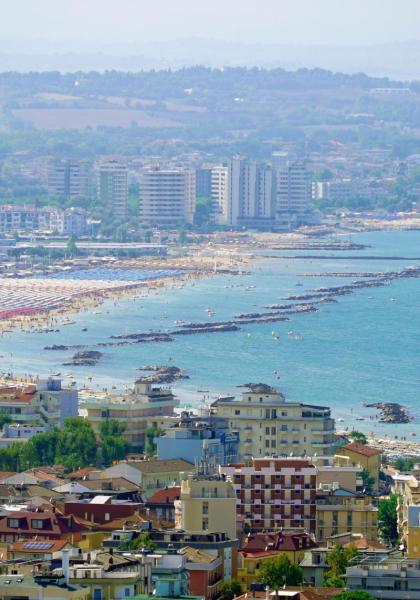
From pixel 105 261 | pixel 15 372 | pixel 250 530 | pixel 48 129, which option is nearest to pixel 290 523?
pixel 250 530

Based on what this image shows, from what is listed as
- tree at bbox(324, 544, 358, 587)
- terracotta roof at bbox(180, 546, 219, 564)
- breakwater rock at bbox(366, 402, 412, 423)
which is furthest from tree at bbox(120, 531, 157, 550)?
breakwater rock at bbox(366, 402, 412, 423)

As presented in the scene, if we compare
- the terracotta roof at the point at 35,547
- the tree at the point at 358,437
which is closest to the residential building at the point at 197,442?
the tree at the point at 358,437

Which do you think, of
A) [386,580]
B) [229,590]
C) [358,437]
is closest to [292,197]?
[358,437]

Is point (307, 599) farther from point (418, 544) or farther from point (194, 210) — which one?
point (194, 210)

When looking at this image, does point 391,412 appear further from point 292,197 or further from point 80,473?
point 292,197

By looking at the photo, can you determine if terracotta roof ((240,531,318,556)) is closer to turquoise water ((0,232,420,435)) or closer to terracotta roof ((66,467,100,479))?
terracotta roof ((66,467,100,479))
